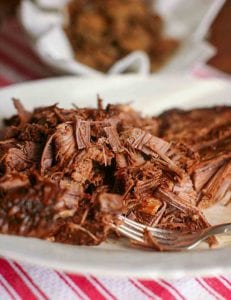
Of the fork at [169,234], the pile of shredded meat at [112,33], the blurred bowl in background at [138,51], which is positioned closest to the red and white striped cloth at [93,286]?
the fork at [169,234]

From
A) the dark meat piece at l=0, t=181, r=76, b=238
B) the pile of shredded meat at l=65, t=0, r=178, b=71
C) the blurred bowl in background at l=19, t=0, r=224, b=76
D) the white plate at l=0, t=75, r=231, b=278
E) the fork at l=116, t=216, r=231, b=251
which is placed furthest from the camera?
the pile of shredded meat at l=65, t=0, r=178, b=71

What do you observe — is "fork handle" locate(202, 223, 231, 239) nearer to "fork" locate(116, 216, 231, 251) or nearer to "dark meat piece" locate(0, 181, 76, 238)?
"fork" locate(116, 216, 231, 251)

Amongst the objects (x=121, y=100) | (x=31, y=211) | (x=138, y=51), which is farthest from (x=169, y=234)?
(x=138, y=51)

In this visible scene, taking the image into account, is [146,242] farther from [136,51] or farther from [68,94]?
[136,51]

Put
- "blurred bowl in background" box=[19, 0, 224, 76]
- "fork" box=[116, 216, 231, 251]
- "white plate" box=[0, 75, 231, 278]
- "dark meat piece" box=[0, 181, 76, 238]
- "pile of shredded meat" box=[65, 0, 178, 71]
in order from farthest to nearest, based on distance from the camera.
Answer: "pile of shredded meat" box=[65, 0, 178, 71] → "blurred bowl in background" box=[19, 0, 224, 76] → "fork" box=[116, 216, 231, 251] → "dark meat piece" box=[0, 181, 76, 238] → "white plate" box=[0, 75, 231, 278]

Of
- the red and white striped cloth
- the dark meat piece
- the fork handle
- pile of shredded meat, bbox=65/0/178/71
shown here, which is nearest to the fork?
the fork handle

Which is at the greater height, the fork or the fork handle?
the fork handle

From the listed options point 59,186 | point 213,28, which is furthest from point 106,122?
point 213,28

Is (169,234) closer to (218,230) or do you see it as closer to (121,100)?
(218,230)
